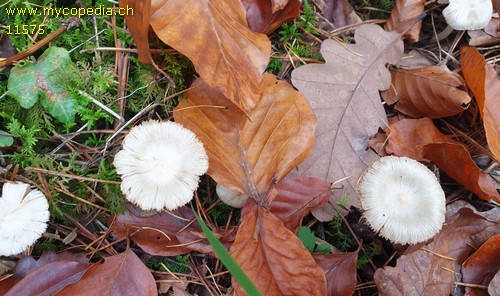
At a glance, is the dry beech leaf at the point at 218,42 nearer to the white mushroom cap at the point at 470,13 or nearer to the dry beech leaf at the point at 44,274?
the dry beech leaf at the point at 44,274

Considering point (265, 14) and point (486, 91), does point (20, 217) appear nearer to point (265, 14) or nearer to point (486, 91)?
point (265, 14)

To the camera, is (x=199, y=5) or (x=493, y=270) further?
(x=493, y=270)

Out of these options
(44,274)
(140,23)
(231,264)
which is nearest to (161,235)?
(44,274)

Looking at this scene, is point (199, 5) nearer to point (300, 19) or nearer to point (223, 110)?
point (223, 110)

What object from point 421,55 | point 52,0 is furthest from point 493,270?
point 52,0

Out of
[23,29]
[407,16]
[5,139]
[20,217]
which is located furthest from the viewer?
[407,16]

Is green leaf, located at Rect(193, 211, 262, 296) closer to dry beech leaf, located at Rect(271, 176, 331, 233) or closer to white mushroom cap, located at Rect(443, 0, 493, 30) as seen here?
dry beech leaf, located at Rect(271, 176, 331, 233)
